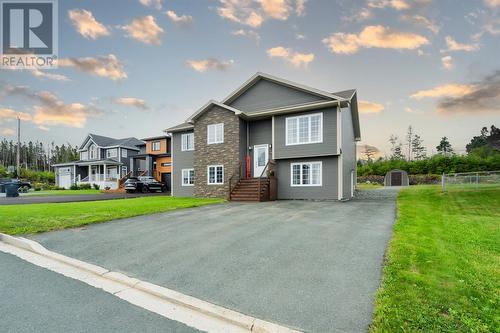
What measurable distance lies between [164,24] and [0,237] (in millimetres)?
15103

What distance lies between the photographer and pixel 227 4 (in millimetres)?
14273

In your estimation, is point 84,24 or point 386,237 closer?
point 386,237

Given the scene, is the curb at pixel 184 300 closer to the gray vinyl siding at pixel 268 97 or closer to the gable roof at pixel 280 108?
the gable roof at pixel 280 108

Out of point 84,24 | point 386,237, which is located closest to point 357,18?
point 386,237

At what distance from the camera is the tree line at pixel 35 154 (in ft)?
247

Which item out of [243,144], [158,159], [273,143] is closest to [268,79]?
[273,143]

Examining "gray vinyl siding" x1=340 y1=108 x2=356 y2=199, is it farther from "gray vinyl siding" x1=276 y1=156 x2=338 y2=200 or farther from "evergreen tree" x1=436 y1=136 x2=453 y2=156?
"evergreen tree" x1=436 y1=136 x2=453 y2=156

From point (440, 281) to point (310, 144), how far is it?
41.3 feet

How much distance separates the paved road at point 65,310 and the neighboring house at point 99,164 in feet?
107

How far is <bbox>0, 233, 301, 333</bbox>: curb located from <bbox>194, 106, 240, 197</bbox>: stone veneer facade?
1219cm

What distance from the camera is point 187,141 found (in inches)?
845

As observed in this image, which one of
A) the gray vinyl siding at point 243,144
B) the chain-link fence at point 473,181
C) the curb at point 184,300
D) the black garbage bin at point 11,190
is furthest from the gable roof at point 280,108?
the black garbage bin at point 11,190

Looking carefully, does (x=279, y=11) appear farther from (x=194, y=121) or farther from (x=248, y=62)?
(x=194, y=121)

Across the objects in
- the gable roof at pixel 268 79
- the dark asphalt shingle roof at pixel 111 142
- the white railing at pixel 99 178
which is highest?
the gable roof at pixel 268 79
